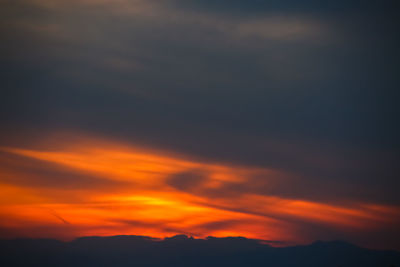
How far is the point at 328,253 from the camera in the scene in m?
198

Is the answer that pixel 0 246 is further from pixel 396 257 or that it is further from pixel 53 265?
pixel 396 257

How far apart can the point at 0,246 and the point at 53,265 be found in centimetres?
2498

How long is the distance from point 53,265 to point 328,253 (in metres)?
128

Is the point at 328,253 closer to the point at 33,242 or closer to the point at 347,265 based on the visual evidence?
the point at 347,265

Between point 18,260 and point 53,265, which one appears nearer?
point 18,260

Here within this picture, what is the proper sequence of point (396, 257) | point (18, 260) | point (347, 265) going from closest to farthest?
point (396, 257) < point (18, 260) < point (347, 265)

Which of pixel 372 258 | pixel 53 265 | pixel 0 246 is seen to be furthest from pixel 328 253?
pixel 0 246

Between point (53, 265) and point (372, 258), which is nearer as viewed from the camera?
point (372, 258)

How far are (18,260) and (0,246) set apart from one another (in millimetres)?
21233

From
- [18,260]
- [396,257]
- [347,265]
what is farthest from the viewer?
[347,265]

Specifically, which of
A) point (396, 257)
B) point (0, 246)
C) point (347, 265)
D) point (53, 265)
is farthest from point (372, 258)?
point (0, 246)

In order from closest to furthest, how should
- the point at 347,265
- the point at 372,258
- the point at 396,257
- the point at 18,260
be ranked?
the point at 396,257, the point at 372,258, the point at 18,260, the point at 347,265

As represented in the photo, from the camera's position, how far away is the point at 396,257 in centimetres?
10169

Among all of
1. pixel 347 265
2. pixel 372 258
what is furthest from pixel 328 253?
pixel 372 258
